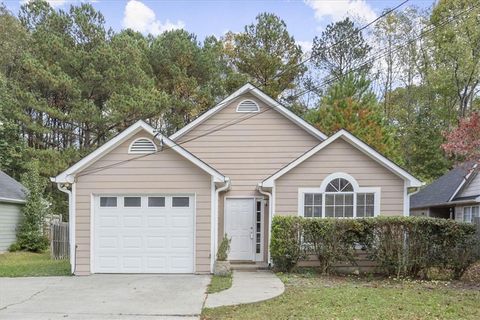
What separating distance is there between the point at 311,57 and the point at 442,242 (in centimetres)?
1875

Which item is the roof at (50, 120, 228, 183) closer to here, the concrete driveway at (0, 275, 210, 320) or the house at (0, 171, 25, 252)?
the concrete driveway at (0, 275, 210, 320)

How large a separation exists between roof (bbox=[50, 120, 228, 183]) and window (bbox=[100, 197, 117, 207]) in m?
0.95

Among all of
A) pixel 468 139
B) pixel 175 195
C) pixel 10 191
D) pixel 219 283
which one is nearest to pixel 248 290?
pixel 219 283

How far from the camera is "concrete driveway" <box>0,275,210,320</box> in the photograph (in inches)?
289

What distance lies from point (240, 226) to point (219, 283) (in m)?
3.89

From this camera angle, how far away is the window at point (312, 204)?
12.5 metres

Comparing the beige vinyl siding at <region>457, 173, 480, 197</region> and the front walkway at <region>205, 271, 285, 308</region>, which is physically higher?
the beige vinyl siding at <region>457, 173, 480, 197</region>

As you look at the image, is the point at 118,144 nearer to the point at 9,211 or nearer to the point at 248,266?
the point at 248,266

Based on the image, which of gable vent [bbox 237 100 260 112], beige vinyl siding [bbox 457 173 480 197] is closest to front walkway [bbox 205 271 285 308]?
gable vent [bbox 237 100 260 112]

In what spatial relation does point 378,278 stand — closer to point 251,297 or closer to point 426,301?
point 426,301

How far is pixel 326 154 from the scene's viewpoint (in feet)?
41.3

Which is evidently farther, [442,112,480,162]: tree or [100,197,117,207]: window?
[100,197,117,207]: window

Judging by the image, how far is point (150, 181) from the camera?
39.5 feet

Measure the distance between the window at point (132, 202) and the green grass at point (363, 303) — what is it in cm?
468
